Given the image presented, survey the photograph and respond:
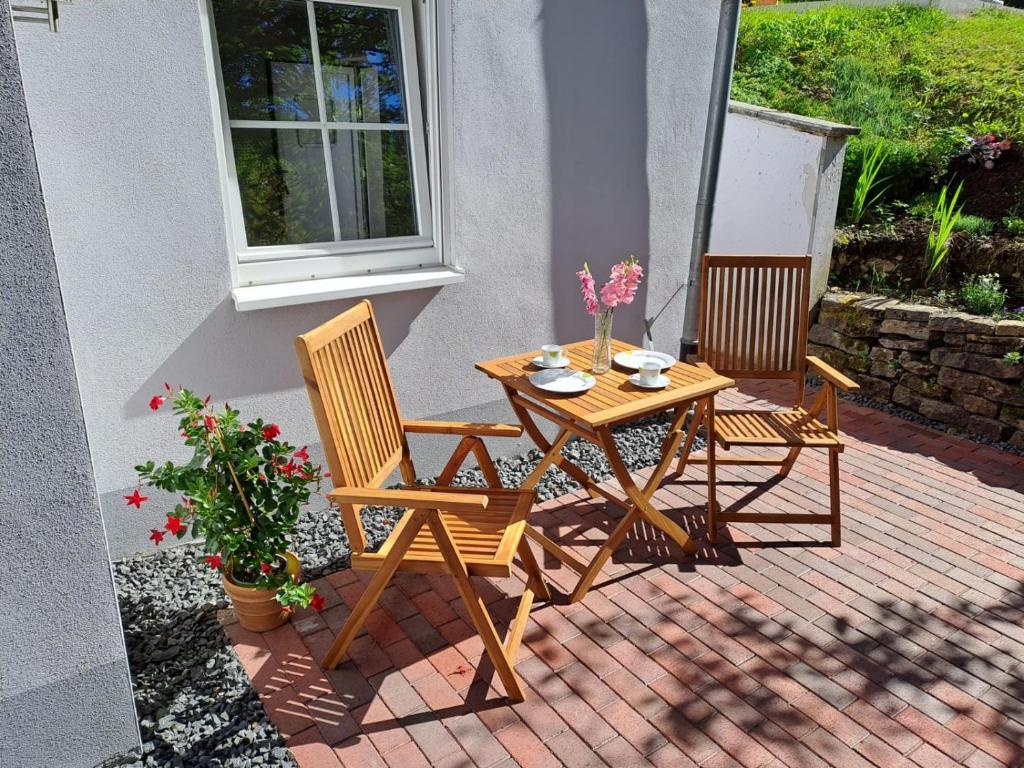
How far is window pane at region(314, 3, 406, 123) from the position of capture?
342 cm

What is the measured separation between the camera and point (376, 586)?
252 cm

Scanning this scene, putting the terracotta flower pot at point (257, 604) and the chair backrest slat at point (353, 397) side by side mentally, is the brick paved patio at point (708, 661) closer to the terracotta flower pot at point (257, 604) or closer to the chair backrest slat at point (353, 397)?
the terracotta flower pot at point (257, 604)

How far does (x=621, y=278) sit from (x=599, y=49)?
1.79 metres

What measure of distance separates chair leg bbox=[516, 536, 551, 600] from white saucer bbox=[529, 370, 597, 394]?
0.68 meters

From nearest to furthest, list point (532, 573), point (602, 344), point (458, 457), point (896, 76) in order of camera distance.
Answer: point (532, 573)
point (458, 457)
point (602, 344)
point (896, 76)

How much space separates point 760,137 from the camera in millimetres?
6090

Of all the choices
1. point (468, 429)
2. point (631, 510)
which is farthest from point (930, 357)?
point (468, 429)

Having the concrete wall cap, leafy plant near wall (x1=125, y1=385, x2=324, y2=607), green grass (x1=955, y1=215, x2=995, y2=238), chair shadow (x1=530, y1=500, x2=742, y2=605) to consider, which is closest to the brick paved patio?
chair shadow (x1=530, y1=500, x2=742, y2=605)

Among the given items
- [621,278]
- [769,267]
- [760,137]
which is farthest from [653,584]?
[760,137]

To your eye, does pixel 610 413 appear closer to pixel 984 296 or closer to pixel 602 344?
pixel 602 344

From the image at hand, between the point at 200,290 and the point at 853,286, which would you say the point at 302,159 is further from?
the point at 853,286

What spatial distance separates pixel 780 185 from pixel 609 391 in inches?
150

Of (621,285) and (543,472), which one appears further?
(543,472)

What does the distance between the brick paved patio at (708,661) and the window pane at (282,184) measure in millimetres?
1717
